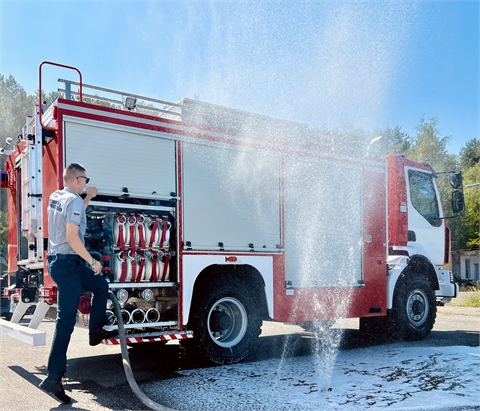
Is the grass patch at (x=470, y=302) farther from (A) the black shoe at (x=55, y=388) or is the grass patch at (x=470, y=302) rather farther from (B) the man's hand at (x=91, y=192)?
(A) the black shoe at (x=55, y=388)

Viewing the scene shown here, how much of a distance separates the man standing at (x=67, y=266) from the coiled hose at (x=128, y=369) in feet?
1.23

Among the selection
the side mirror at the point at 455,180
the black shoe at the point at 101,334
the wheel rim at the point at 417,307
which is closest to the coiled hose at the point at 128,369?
the black shoe at the point at 101,334

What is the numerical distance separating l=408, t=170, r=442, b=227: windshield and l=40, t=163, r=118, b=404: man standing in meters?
6.01

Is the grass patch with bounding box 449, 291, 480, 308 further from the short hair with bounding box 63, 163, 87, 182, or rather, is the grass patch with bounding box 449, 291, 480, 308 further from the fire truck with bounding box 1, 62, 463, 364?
the short hair with bounding box 63, 163, 87, 182

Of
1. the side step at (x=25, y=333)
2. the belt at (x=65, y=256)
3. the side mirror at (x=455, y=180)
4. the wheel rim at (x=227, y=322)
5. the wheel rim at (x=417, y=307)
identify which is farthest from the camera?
the side mirror at (x=455, y=180)

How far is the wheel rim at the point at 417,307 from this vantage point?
8.81m

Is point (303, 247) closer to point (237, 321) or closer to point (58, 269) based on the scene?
point (237, 321)

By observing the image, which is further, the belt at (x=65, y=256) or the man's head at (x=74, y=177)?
the man's head at (x=74, y=177)

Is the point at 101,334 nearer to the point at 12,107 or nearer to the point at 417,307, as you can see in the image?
the point at 417,307

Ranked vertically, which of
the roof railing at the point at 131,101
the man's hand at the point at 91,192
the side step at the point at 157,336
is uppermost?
the roof railing at the point at 131,101

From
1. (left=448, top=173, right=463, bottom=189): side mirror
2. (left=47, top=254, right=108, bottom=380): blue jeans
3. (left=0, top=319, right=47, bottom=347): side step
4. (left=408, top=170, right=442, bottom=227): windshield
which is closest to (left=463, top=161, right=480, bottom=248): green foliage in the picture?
(left=408, top=170, right=442, bottom=227): windshield

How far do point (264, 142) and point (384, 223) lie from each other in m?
2.77

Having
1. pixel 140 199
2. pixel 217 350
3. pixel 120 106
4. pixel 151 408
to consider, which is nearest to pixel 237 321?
pixel 217 350

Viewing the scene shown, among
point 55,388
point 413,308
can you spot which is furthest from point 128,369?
point 413,308
